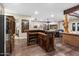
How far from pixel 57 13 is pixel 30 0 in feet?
2.18

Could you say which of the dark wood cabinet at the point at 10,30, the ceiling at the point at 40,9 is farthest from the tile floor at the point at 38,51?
the ceiling at the point at 40,9

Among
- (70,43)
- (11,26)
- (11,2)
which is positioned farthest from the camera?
Answer: (70,43)

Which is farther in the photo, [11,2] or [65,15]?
[65,15]

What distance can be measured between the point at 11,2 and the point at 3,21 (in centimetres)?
44

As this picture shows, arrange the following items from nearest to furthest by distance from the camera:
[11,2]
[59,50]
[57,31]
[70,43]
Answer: [11,2] < [57,31] < [59,50] < [70,43]

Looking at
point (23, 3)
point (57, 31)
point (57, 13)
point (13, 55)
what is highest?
point (23, 3)

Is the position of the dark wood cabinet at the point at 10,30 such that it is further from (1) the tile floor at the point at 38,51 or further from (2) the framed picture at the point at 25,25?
(2) the framed picture at the point at 25,25

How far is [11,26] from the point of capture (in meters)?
2.44

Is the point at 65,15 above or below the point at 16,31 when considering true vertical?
above

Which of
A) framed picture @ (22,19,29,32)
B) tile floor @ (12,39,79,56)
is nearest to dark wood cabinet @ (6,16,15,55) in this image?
tile floor @ (12,39,79,56)

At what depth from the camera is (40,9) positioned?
8.06 ft

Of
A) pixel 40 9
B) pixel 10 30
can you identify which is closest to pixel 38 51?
pixel 10 30

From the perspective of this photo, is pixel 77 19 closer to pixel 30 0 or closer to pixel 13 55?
pixel 30 0

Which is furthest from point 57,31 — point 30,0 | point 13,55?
point 13,55
